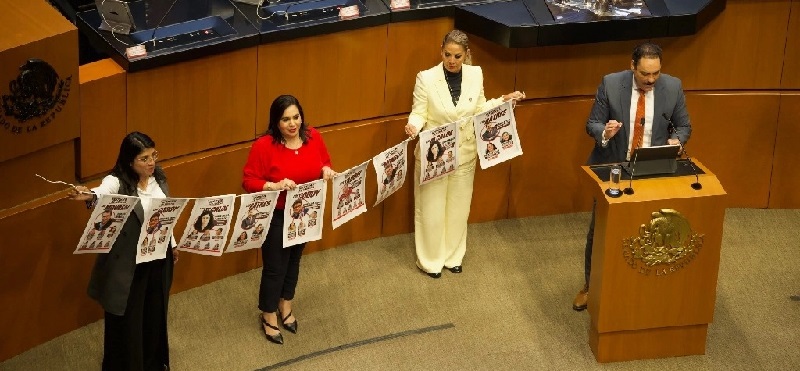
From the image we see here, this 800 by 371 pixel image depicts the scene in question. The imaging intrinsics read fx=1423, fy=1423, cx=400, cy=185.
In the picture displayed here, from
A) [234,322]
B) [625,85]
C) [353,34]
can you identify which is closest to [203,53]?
[353,34]

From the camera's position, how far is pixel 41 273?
23.0 feet

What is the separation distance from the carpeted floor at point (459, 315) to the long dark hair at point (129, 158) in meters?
1.18

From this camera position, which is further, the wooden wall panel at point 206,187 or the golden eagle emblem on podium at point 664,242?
the wooden wall panel at point 206,187

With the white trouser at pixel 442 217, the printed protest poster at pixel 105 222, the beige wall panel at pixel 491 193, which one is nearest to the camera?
the printed protest poster at pixel 105 222

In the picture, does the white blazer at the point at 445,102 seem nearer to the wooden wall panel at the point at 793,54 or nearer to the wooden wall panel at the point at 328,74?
the wooden wall panel at the point at 328,74

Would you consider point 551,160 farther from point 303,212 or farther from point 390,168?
point 303,212

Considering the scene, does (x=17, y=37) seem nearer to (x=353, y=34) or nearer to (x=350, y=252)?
(x=353, y=34)

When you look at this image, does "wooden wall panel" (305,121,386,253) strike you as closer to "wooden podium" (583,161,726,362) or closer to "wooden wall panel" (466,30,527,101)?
"wooden wall panel" (466,30,527,101)

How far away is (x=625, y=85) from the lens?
7.18m

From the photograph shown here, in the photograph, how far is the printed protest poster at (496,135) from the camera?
24.7 feet

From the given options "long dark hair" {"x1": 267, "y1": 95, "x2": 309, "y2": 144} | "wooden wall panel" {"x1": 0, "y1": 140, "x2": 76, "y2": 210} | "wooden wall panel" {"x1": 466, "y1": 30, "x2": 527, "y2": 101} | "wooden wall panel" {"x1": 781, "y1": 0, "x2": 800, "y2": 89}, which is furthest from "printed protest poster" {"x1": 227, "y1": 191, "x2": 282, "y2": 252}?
"wooden wall panel" {"x1": 781, "y1": 0, "x2": 800, "y2": 89}

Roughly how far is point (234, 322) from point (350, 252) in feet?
3.38

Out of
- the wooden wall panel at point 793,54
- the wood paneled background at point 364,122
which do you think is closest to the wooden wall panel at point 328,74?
the wood paneled background at point 364,122

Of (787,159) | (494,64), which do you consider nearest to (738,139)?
(787,159)
